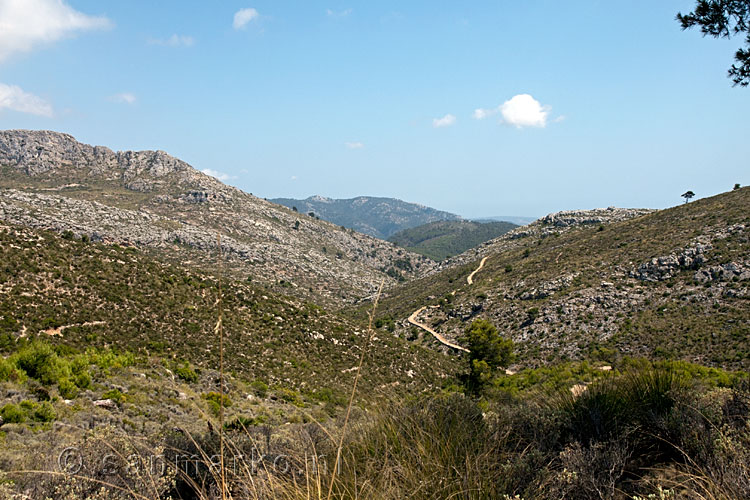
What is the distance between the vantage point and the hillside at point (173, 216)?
2596 inches

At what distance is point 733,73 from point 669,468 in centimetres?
758

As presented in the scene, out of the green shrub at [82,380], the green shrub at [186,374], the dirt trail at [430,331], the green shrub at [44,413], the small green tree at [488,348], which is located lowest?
the dirt trail at [430,331]

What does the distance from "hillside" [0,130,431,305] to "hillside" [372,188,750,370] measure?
31931 millimetres

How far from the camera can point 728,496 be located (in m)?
2.19

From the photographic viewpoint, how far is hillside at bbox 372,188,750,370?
26.6m

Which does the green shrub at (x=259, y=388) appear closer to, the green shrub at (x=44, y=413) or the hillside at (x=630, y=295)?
the green shrub at (x=44, y=413)

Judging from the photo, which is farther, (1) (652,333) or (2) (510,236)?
(2) (510,236)

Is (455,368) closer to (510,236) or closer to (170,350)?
(170,350)

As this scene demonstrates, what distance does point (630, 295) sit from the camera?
115 ft

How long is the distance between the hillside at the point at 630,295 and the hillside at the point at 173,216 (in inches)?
1257

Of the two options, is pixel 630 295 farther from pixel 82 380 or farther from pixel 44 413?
pixel 44 413

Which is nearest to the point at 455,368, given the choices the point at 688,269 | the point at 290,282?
the point at 688,269

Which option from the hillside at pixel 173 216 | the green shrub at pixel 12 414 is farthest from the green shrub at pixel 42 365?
the hillside at pixel 173 216

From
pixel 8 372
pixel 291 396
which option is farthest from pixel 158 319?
pixel 8 372
